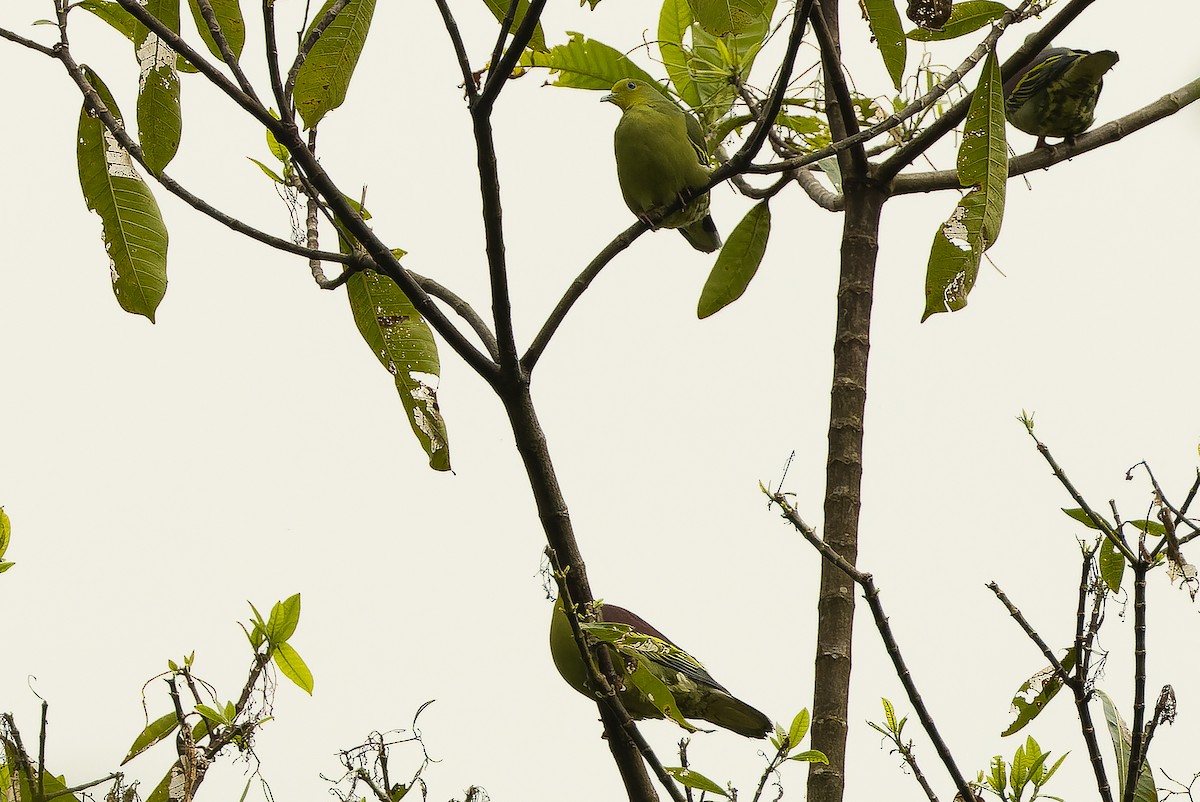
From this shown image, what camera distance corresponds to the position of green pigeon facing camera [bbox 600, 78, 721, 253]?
2.24m

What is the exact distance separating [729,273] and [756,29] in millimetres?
558

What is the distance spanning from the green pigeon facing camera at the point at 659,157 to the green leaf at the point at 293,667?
1.09 meters

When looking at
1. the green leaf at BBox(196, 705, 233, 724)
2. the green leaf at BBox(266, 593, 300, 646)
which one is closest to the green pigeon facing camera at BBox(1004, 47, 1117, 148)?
the green leaf at BBox(266, 593, 300, 646)

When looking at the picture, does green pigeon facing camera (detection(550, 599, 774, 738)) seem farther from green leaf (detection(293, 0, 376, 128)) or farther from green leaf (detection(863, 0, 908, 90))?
green leaf (detection(863, 0, 908, 90))

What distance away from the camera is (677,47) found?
2137mm

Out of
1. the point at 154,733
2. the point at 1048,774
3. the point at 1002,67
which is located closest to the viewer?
the point at 1002,67

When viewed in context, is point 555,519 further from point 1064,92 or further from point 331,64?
point 1064,92

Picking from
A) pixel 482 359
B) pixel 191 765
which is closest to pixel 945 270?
pixel 482 359

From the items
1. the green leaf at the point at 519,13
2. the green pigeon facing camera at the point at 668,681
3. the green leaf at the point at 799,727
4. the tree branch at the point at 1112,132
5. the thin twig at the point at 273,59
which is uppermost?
the tree branch at the point at 1112,132

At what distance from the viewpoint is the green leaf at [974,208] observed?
1168 mm

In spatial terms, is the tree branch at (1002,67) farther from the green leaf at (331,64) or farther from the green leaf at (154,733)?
the green leaf at (154,733)

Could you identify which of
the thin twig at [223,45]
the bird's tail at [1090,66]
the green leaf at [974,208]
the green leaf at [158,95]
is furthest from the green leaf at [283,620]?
the bird's tail at [1090,66]

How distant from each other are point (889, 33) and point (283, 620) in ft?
3.80

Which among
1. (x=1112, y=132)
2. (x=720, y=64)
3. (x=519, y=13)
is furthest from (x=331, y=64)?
(x=1112, y=132)
